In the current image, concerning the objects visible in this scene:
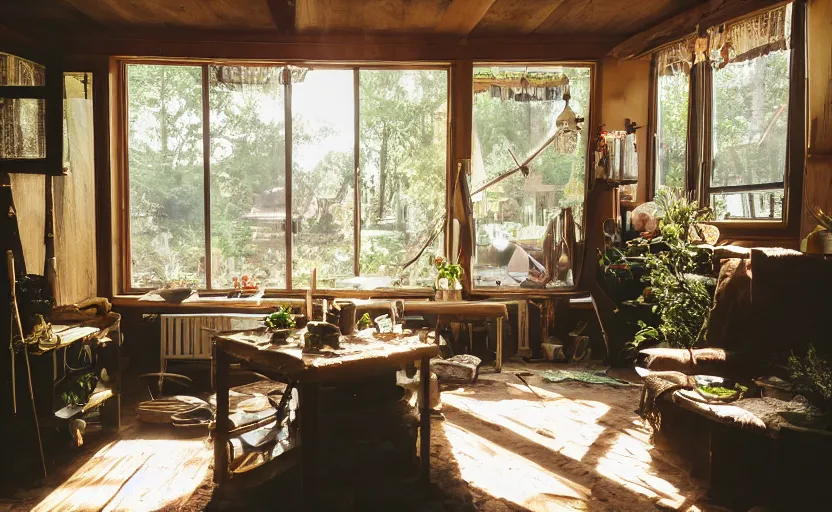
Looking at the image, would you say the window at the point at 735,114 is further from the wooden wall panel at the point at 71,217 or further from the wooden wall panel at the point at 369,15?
the wooden wall panel at the point at 71,217

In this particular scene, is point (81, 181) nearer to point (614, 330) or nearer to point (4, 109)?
point (4, 109)

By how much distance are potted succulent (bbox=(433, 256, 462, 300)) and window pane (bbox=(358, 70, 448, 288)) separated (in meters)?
0.43

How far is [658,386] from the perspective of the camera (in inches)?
166

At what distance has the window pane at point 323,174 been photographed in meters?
7.22

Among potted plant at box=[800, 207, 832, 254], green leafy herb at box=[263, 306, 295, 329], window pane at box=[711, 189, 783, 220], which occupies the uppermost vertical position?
window pane at box=[711, 189, 783, 220]

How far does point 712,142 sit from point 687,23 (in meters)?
1.20

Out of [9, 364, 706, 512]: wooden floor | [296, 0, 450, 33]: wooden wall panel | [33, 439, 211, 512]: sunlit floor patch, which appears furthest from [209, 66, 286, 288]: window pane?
[33, 439, 211, 512]: sunlit floor patch

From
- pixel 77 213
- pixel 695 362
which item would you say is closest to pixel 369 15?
pixel 77 213

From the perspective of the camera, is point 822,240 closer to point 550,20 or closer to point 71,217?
point 550,20

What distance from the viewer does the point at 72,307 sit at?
4848 mm

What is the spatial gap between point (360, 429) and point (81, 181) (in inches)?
177

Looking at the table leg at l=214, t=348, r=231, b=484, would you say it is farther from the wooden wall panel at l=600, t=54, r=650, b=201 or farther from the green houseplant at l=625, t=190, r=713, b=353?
the wooden wall panel at l=600, t=54, r=650, b=201

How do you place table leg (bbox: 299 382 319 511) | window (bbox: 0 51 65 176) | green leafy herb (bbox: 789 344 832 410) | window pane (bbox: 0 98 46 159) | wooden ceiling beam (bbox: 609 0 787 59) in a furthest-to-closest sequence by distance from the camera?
wooden ceiling beam (bbox: 609 0 787 59) → window pane (bbox: 0 98 46 159) → window (bbox: 0 51 65 176) → green leafy herb (bbox: 789 344 832 410) → table leg (bbox: 299 382 319 511)

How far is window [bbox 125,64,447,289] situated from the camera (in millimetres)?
7105
